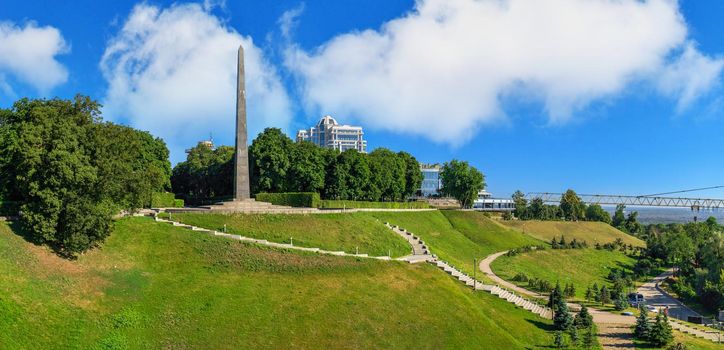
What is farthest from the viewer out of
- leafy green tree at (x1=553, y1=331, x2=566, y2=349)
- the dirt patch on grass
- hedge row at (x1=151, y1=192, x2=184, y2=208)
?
hedge row at (x1=151, y1=192, x2=184, y2=208)

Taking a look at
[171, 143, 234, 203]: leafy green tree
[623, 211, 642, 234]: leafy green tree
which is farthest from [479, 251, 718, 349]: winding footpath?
[623, 211, 642, 234]: leafy green tree

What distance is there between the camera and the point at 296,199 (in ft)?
271

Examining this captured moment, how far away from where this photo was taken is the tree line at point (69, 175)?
141 ft

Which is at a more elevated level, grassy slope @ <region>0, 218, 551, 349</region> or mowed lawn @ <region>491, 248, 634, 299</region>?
grassy slope @ <region>0, 218, 551, 349</region>

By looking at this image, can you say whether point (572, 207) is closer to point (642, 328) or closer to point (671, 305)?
point (671, 305)

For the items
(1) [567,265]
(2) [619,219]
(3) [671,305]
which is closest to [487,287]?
(3) [671,305]

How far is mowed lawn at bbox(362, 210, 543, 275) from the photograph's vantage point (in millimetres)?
87062

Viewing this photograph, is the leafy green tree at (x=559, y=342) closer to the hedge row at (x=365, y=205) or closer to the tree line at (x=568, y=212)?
the hedge row at (x=365, y=205)

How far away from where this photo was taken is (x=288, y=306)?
41.7 metres

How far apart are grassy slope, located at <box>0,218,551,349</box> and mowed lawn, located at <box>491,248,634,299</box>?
98.8 ft

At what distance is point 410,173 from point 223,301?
84805mm

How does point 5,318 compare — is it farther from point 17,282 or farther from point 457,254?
point 457,254

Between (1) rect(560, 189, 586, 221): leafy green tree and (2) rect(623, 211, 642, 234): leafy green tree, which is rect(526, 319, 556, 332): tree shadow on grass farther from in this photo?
(2) rect(623, 211, 642, 234): leafy green tree

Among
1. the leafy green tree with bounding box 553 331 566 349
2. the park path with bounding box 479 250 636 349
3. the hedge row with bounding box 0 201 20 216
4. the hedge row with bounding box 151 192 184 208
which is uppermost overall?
the hedge row with bounding box 151 192 184 208
